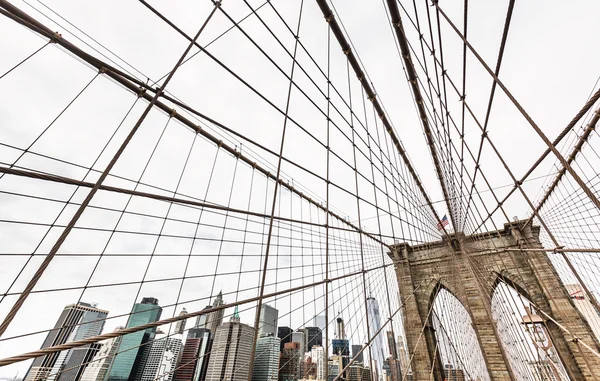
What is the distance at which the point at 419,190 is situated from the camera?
9.92m

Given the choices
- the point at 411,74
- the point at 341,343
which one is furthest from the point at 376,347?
the point at 411,74

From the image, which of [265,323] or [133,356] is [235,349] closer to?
[265,323]

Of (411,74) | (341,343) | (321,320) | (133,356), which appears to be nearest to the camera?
(411,74)

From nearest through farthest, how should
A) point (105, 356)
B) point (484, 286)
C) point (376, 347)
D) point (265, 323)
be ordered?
point (105, 356), point (265, 323), point (376, 347), point (484, 286)

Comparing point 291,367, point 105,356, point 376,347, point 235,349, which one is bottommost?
point 291,367

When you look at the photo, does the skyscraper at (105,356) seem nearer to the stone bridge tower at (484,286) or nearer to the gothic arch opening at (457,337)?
the stone bridge tower at (484,286)

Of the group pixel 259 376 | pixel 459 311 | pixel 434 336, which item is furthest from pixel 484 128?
pixel 259 376

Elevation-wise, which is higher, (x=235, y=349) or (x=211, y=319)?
(x=211, y=319)

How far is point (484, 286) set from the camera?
32.5ft

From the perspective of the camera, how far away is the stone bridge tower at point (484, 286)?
8781 millimetres

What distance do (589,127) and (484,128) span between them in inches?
147

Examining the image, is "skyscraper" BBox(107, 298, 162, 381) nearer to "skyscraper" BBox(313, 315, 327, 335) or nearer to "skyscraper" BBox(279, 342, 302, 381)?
"skyscraper" BBox(313, 315, 327, 335)

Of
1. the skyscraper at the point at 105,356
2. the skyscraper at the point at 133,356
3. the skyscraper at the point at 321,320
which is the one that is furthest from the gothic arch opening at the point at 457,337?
the skyscraper at the point at 133,356

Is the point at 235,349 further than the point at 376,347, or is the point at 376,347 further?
the point at 235,349
